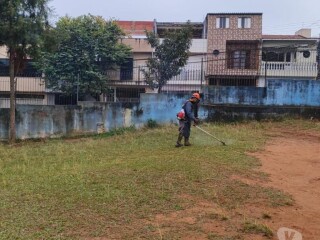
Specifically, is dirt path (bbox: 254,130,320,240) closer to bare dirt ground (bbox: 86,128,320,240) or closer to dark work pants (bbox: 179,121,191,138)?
bare dirt ground (bbox: 86,128,320,240)

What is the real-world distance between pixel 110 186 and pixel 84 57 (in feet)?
55.4

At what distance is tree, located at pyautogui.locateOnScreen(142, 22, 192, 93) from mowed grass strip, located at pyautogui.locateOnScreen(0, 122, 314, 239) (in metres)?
10.8

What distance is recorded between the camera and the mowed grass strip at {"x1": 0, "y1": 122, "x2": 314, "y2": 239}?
480 cm

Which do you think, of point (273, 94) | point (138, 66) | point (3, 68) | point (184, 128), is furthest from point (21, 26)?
point (3, 68)

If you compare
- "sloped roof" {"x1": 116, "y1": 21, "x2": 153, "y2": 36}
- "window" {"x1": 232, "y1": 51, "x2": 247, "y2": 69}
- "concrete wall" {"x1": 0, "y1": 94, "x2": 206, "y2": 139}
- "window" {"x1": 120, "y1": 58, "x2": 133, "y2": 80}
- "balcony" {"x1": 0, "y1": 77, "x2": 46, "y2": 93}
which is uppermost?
"sloped roof" {"x1": 116, "y1": 21, "x2": 153, "y2": 36}

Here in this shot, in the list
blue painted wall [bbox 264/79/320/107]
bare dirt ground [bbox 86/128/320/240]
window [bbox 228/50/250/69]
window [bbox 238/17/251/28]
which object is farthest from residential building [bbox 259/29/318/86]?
bare dirt ground [bbox 86/128/320/240]

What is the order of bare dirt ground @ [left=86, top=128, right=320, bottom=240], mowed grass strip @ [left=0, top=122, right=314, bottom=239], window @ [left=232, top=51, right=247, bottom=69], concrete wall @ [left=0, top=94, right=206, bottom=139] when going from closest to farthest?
bare dirt ground @ [left=86, top=128, right=320, bottom=240] < mowed grass strip @ [left=0, top=122, right=314, bottom=239] < concrete wall @ [left=0, top=94, right=206, bottom=139] < window @ [left=232, top=51, right=247, bottom=69]

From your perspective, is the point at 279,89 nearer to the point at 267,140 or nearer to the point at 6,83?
the point at 267,140

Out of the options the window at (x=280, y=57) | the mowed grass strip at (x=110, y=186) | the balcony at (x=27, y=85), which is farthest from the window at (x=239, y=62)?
the mowed grass strip at (x=110, y=186)

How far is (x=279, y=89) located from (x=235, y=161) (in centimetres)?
757

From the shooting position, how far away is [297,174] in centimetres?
761

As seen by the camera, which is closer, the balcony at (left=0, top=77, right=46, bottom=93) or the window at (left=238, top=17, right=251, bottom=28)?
the balcony at (left=0, top=77, right=46, bottom=93)

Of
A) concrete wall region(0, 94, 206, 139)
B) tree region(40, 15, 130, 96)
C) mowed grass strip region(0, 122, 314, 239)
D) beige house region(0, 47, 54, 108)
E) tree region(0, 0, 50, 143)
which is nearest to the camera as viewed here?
mowed grass strip region(0, 122, 314, 239)

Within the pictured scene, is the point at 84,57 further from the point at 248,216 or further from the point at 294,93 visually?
the point at 248,216
